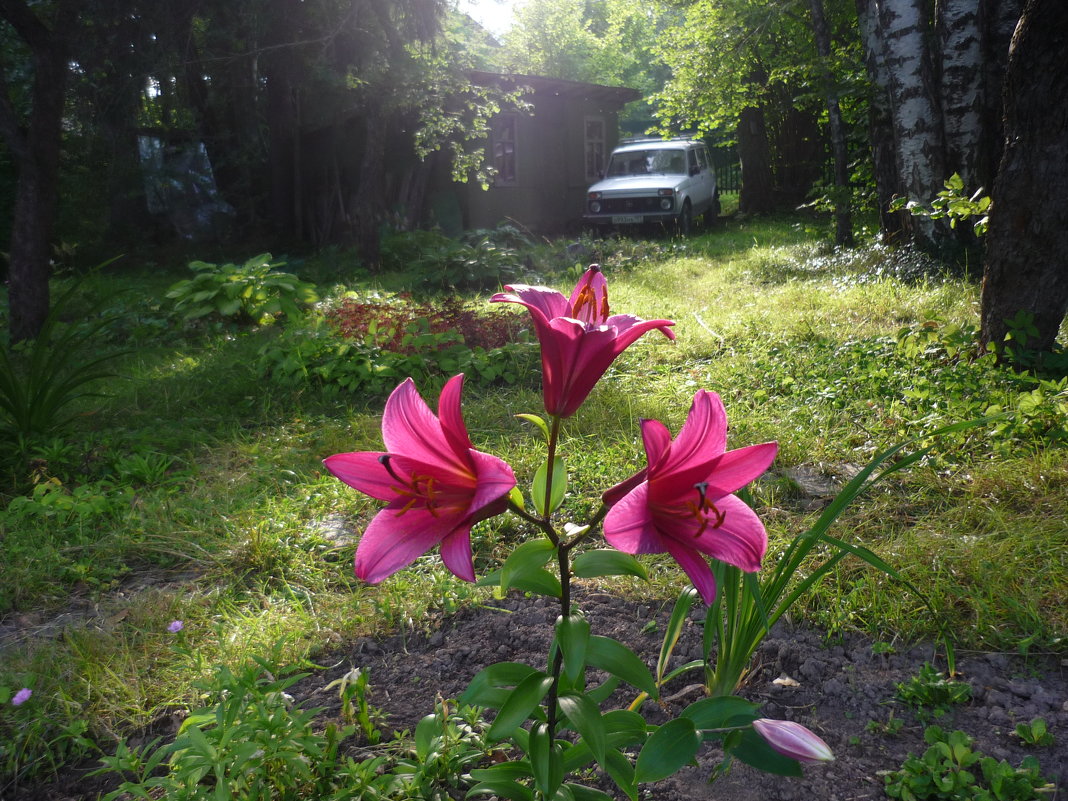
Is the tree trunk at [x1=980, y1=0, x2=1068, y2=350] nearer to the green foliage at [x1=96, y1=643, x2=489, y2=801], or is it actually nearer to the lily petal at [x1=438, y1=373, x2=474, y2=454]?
the green foliage at [x1=96, y1=643, x2=489, y2=801]

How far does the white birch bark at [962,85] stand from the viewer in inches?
214

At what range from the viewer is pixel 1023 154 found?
3.39 m

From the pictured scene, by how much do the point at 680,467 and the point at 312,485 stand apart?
2.74 metres

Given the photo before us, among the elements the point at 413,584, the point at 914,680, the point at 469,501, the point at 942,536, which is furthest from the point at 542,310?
the point at 942,536

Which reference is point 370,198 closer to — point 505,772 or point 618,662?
point 505,772

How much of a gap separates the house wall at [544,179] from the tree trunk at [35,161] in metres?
8.87

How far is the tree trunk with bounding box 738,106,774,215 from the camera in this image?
16.1 meters

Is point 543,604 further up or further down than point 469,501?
further down

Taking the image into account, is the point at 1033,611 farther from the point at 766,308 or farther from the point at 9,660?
the point at 766,308

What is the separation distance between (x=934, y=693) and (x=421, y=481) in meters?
1.47

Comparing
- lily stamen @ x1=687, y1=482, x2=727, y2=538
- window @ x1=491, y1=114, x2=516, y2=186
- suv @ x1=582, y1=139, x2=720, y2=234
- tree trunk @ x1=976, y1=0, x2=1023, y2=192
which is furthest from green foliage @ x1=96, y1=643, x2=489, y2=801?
window @ x1=491, y1=114, x2=516, y2=186

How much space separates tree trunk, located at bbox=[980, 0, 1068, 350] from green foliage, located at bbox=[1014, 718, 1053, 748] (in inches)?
101

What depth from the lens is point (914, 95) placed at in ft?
19.6

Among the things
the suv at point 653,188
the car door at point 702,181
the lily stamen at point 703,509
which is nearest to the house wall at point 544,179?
the suv at point 653,188
